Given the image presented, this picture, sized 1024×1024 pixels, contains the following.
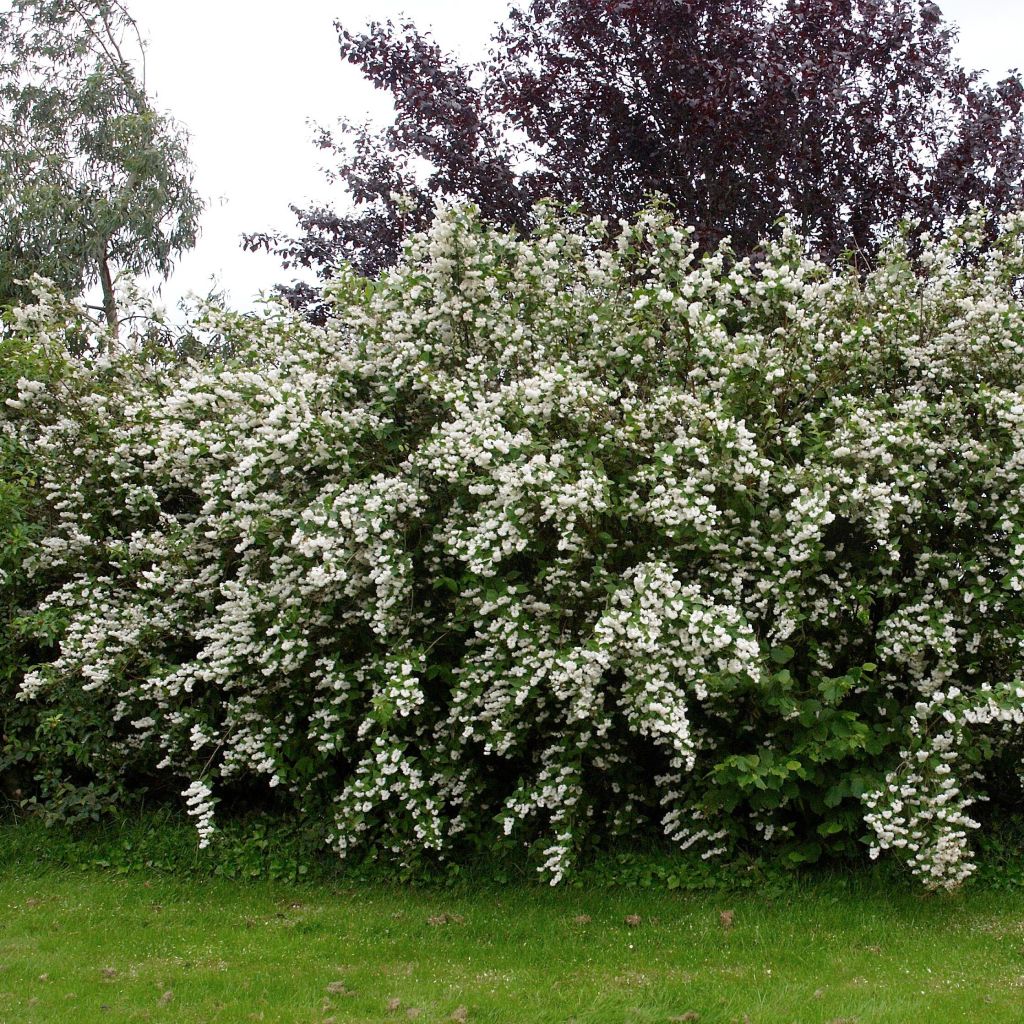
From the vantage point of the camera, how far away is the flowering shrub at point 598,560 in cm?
566

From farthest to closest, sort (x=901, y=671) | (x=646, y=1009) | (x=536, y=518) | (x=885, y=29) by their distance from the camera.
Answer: (x=885, y=29) < (x=901, y=671) < (x=536, y=518) < (x=646, y=1009)

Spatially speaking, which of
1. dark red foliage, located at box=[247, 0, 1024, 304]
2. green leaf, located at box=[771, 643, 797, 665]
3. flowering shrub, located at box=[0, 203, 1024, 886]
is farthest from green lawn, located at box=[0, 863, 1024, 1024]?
dark red foliage, located at box=[247, 0, 1024, 304]

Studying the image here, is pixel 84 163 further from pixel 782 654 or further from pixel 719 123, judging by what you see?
pixel 782 654

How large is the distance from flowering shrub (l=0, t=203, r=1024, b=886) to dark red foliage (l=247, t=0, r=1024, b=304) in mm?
5061

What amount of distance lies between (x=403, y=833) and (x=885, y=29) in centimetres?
1039

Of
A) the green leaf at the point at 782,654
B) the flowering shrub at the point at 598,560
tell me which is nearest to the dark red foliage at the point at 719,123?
the flowering shrub at the point at 598,560

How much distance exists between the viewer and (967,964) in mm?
5195

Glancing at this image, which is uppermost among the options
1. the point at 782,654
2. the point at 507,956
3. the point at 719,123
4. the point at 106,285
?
the point at 106,285

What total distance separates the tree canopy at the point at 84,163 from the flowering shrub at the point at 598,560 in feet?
46.7

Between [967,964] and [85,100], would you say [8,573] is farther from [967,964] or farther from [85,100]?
[85,100]

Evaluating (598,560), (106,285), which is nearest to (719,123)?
(598,560)

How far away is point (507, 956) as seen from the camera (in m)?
5.56

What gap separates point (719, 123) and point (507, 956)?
349 inches

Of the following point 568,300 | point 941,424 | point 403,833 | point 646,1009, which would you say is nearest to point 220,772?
point 403,833
